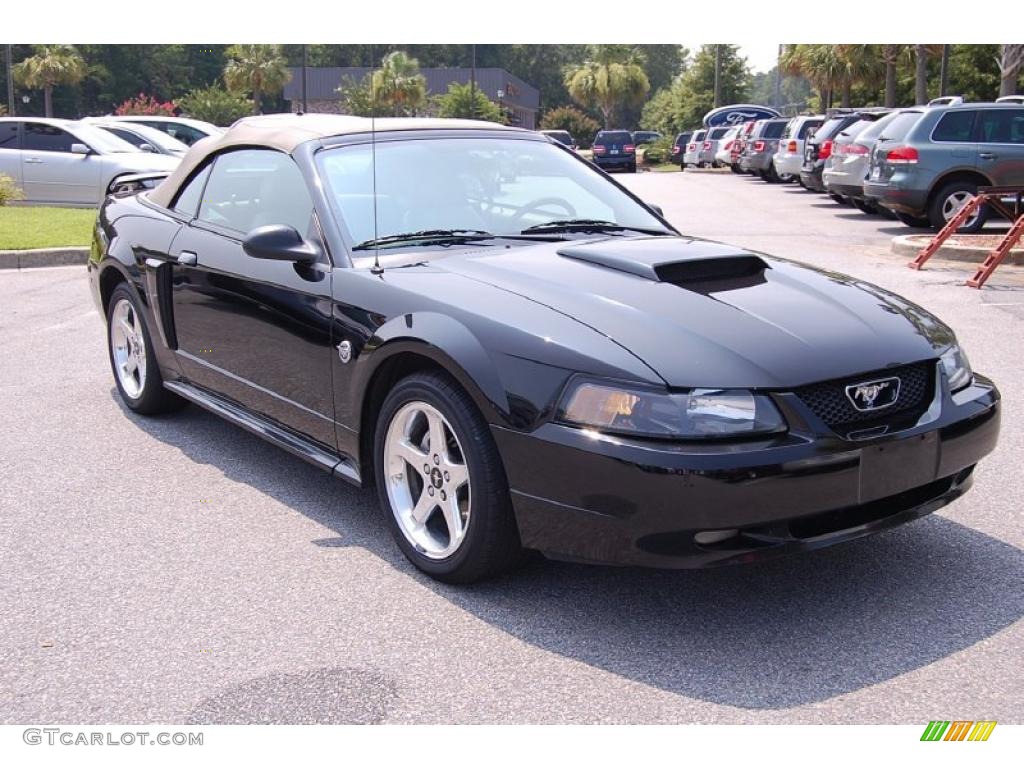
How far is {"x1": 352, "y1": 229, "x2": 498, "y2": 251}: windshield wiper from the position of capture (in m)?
4.42

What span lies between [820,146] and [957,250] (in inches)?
387

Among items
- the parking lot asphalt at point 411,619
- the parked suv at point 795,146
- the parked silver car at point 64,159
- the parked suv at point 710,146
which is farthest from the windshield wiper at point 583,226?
the parked suv at point 710,146

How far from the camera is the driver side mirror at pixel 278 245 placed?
428cm

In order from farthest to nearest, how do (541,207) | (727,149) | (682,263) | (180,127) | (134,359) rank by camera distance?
(727,149) < (180,127) < (134,359) < (541,207) < (682,263)

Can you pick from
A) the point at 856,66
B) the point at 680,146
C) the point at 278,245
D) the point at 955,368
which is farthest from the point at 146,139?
the point at 680,146

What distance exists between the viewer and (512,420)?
349 centimetres

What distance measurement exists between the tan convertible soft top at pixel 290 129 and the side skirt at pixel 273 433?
1.02m

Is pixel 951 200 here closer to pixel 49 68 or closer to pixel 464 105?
pixel 464 105

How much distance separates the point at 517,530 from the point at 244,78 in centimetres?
6894

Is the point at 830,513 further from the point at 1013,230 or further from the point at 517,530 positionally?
the point at 1013,230

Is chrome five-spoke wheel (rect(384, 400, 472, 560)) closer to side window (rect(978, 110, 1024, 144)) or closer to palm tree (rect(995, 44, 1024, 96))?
side window (rect(978, 110, 1024, 144))

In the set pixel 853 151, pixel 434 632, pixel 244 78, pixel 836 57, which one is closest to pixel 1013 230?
pixel 853 151

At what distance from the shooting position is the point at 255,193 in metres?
5.11
